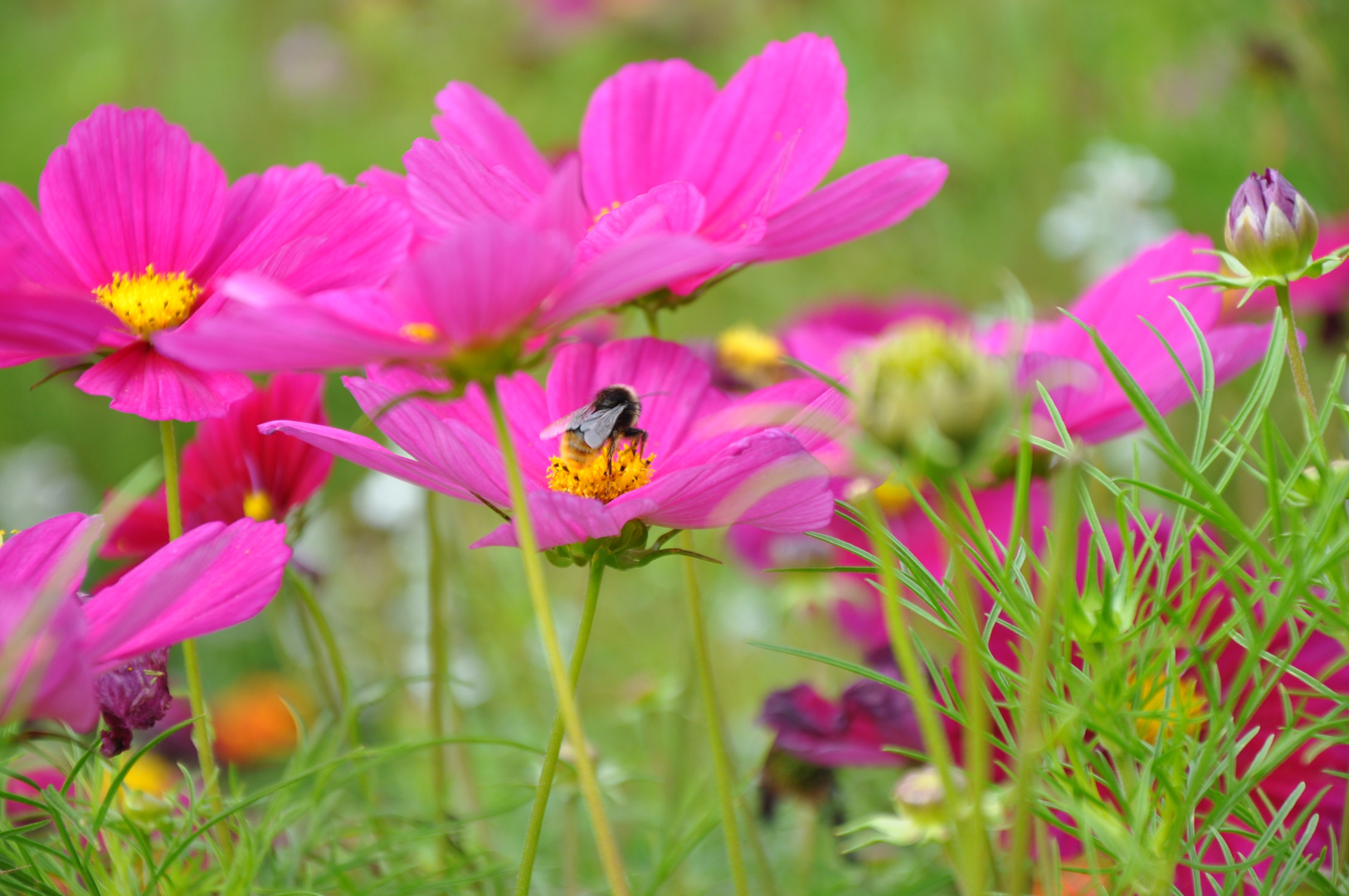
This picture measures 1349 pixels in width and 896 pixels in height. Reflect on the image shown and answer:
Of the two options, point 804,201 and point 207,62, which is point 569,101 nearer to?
point 207,62

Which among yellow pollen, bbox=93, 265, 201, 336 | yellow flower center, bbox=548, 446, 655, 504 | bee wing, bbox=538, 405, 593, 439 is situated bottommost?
yellow flower center, bbox=548, 446, 655, 504

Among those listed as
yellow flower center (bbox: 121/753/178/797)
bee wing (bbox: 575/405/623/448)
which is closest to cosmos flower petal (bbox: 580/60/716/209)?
Answer: bee wing (bbox: 575/405/623/448)

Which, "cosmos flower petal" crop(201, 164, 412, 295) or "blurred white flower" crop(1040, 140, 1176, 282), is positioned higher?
"cosmos flower petal" crop(201, 164, 412, 295)

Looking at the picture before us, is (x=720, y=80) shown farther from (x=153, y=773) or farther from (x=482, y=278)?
(x=482, y=278)

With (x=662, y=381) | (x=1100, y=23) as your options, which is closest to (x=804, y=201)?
(x=662, y=381)

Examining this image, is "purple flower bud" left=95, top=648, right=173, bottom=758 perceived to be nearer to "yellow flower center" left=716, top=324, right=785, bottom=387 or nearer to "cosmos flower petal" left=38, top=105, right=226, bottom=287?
"cosmos flower petal" left=38, top=105, right=226, bottom=287

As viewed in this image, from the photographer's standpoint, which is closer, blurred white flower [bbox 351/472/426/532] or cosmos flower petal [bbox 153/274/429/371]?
cosmos flower petal [bbox 153/274/429/371]
